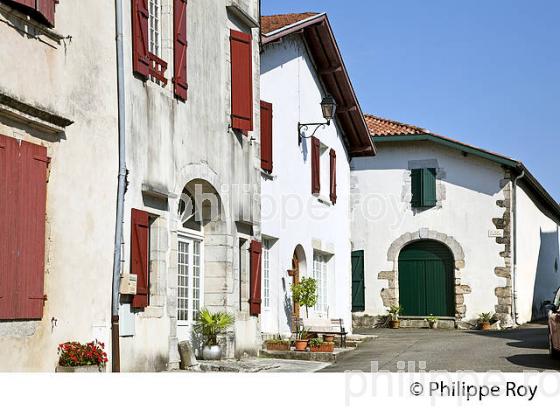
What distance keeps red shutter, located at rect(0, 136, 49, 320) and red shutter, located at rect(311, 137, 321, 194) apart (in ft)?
35.7

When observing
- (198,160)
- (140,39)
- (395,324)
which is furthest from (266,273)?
(395,324)

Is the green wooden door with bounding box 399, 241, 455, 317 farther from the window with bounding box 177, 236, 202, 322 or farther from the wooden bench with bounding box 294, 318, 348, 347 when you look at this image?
the window with bounding box 177, 236, 202, 322

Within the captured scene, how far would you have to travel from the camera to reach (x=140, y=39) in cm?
1135

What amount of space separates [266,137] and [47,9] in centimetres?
757

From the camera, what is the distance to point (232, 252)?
14.1 m

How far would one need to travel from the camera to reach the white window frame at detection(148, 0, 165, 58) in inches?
483

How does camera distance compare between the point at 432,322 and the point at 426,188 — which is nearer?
the point at 432,322

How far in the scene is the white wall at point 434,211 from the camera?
995 inches

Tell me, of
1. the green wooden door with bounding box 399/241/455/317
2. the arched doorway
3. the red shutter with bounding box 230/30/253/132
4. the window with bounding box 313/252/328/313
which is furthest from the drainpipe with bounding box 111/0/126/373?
the green wooden door with bounding box 399/241/455/317

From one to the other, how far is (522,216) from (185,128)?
53.3 ft

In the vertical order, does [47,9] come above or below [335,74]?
below

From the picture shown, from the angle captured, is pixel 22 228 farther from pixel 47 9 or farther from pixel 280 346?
pixel 280 346
